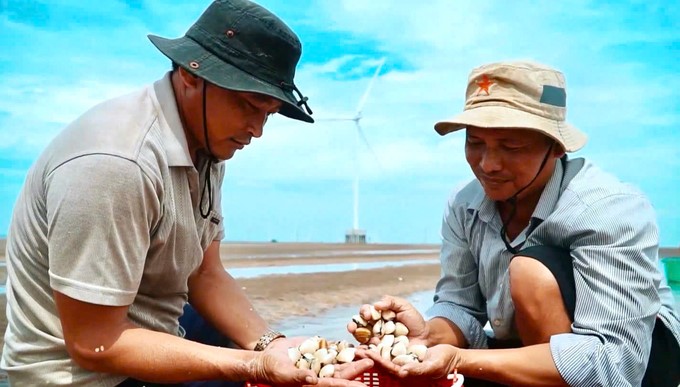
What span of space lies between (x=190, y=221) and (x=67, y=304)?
41 centimetres

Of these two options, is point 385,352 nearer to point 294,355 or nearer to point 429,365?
point 429,365

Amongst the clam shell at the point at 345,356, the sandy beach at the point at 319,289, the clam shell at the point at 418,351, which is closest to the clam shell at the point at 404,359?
the clam shell at the point at 418,351

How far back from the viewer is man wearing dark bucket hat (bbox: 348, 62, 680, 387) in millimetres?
2152

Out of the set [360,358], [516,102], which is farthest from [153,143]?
[516,102]

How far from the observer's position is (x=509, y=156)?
2.28m

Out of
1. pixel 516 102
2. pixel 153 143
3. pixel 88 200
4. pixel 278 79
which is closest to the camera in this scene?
pixel 88 200

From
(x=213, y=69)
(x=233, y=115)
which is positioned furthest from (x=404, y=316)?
(x=213, y=69)

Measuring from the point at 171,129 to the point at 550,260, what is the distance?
115 centimetres

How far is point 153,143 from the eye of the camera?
195 centimetres

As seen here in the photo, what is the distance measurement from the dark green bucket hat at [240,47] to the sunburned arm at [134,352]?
68cm

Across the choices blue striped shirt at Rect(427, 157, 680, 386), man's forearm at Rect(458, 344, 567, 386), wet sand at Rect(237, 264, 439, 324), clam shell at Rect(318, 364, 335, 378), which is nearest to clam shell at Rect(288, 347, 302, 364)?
clam shell at Rect(318, 364, 335, 378)

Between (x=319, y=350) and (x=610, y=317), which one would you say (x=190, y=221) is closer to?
(x=319, y=350)

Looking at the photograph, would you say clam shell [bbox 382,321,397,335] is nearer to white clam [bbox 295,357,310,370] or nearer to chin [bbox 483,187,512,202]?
white clam [bbox 295,357,310,370]

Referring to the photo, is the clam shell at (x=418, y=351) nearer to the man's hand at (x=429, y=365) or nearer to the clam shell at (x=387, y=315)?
A: the man's hand at (x=429, y=365)
